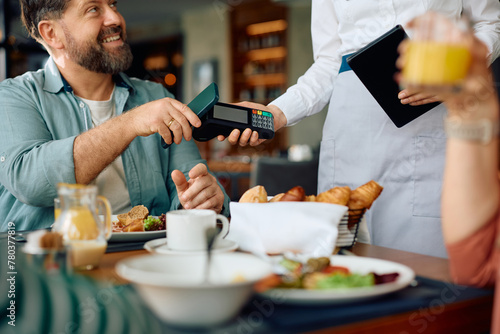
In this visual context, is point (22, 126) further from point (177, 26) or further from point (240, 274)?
point (177, 26)

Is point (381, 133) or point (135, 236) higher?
point (381, 133)

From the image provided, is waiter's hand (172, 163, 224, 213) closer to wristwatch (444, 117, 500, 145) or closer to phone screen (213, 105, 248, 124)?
phone screen (213, 105, 248, 124)

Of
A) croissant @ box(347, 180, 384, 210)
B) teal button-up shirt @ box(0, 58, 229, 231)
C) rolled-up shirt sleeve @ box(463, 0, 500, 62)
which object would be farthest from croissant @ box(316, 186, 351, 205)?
rolled-up shirt sleeve @ box(463, 0, 500, 62)

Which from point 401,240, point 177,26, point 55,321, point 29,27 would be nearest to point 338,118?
point 401,240

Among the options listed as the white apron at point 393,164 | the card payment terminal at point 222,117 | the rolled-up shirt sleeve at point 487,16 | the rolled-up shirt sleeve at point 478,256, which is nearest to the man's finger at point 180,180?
the card payment terminal at point 222,117

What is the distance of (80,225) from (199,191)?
57cm

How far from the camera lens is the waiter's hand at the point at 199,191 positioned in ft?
4.52

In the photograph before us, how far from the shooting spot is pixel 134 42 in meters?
9.37

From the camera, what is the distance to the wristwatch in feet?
2.21

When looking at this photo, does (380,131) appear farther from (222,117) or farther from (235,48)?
(235,48)

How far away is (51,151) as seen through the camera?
146cm

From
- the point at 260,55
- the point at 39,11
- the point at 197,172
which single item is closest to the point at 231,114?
the point at 197,172

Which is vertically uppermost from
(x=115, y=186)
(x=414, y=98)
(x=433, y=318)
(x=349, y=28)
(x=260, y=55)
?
(x=260, y=55)

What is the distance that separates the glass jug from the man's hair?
1213 millimetres
